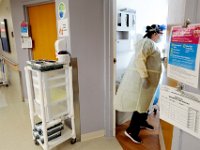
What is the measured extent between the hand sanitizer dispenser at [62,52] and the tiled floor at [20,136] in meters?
1.10

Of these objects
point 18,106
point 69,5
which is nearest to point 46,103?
point 69,5

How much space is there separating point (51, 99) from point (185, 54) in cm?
147

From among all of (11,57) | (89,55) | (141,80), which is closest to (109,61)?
(89,55)

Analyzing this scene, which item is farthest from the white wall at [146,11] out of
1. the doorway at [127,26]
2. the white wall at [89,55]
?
the white wall at [89,55]

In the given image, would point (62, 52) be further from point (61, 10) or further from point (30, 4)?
point (30, 4)

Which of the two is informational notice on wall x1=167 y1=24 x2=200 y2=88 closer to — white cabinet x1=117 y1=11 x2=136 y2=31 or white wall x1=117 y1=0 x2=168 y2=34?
white cabinet x1=117 y1=11 x2=136 y2=31

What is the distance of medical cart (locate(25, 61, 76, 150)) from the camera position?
1.72 m

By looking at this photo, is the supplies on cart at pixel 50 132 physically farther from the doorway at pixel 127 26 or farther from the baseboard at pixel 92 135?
the doorway at pixel 127 26

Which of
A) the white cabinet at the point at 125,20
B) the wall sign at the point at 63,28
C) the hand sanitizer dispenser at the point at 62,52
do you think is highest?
the white cabinet at the point at 125,20

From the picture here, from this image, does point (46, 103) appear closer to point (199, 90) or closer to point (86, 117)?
point (86, 117)

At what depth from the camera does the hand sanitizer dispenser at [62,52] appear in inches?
73.2

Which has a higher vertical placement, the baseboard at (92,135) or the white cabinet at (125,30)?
the white cabinet at (125,30)

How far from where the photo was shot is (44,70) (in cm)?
166

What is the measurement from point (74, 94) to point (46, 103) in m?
0.41
